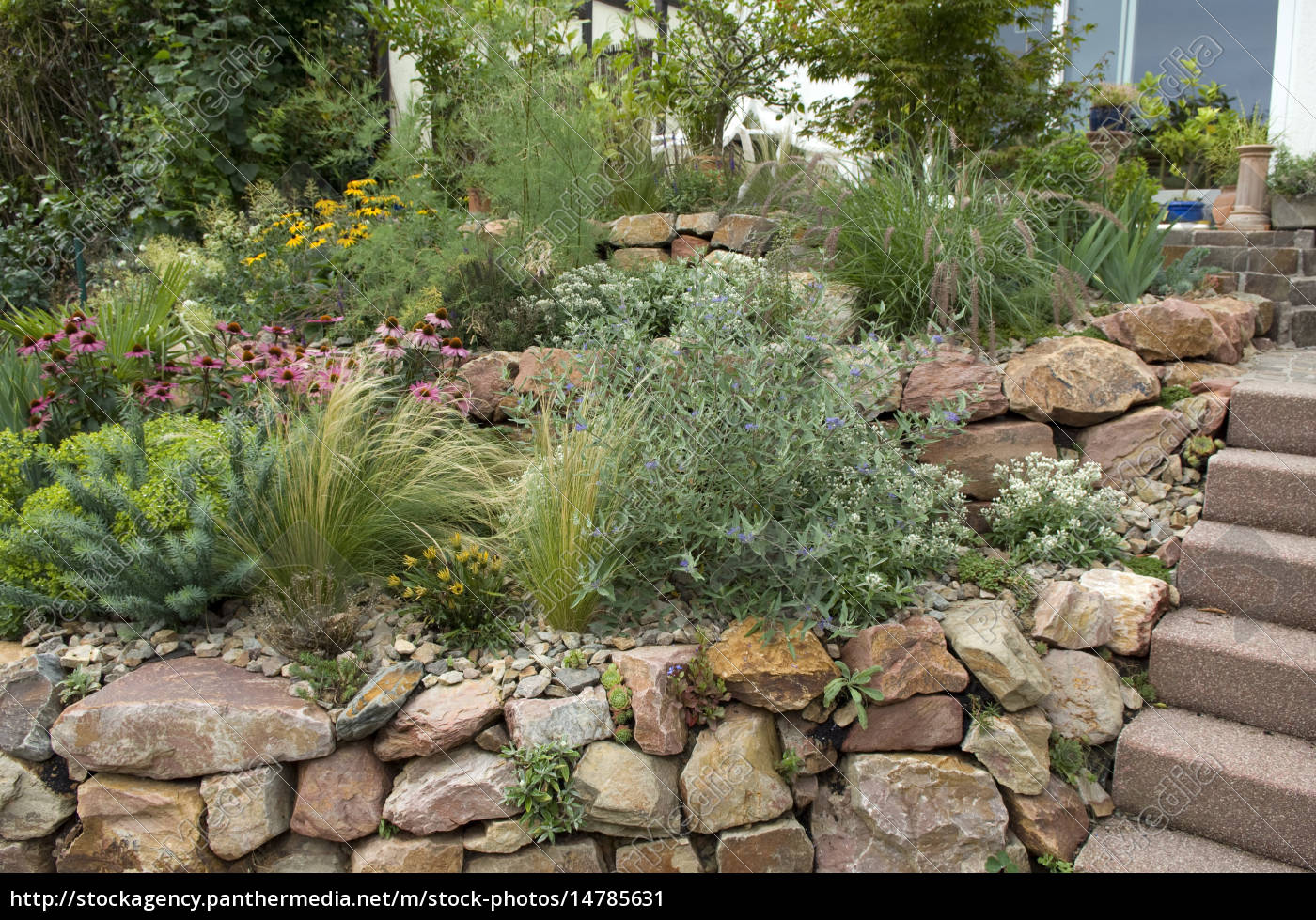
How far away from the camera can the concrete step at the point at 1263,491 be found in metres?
3.26

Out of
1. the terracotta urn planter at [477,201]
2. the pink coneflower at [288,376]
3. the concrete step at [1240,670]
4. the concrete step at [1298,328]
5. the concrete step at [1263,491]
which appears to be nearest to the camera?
the concrete step at [1240,670]

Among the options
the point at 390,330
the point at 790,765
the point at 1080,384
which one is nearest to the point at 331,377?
the point at 390,330

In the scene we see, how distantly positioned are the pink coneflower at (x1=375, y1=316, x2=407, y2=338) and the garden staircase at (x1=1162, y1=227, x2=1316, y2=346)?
4.73 meters

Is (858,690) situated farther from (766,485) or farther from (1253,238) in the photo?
(1253,238)

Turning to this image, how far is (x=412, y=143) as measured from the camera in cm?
576

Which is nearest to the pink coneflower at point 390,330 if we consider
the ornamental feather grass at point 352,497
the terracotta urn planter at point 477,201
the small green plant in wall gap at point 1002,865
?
the ornamental feather grass at point 352,497

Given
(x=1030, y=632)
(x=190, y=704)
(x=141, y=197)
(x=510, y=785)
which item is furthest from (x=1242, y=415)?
(x=141, y=197)

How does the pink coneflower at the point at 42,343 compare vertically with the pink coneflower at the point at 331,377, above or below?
above

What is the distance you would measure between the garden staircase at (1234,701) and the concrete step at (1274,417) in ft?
0.04

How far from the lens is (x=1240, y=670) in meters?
2.88

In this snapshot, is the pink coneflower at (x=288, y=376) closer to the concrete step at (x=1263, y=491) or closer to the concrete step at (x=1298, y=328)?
the concrete step at (x=1263, y=491)

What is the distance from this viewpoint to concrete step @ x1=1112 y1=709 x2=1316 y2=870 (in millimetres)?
2584

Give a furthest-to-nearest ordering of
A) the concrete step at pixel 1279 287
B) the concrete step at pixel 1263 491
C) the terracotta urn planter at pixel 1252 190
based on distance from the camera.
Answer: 1. the terracotta urn planter at pixel 1252 190
2. the concrete step at pixel 1279 287
3. the concrete step at pixel 1263 491
